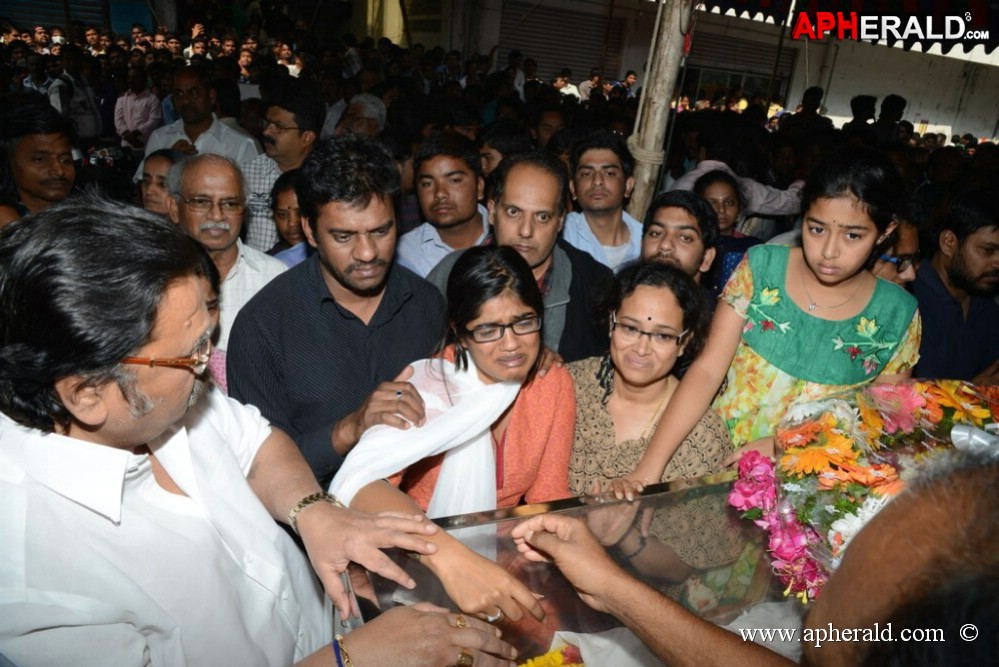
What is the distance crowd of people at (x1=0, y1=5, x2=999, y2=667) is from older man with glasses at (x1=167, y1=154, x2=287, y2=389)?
0.05 feet

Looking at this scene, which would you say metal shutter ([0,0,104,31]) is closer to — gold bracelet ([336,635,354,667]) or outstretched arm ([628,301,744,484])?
outstretched arm ([628,301,744,484])

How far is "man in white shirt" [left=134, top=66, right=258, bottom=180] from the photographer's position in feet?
19.7

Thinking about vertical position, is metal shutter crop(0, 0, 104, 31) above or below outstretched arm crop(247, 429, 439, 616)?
above

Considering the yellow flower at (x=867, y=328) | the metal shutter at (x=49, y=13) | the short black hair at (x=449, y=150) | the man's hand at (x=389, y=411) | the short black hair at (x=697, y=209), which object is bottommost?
the man's hand at (x=389, y=411)

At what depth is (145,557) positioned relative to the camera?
1.42 meters

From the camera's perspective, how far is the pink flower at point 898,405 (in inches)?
72.4

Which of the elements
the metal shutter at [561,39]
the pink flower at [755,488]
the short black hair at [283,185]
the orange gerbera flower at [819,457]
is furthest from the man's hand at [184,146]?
the metal shutter at [561,39]

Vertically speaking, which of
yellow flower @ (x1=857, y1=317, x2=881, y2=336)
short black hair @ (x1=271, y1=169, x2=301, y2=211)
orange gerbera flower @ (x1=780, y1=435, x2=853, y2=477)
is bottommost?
orange gerbera flower @ (x1=780, y1=435, x2=853, y2=477)

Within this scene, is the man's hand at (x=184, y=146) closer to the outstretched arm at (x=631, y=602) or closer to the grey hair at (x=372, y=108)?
the grey hair at (x=372, y=108)

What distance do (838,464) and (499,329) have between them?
1162mm

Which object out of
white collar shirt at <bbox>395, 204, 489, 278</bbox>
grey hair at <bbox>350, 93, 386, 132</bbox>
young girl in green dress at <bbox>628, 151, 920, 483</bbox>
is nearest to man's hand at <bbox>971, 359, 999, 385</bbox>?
young girl in green dress at <bbox>628, 151, 920, 483</bbox>

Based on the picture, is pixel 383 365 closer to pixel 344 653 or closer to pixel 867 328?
pixel 344 653

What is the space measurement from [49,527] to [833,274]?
2565mm

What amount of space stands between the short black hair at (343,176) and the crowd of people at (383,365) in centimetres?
1
